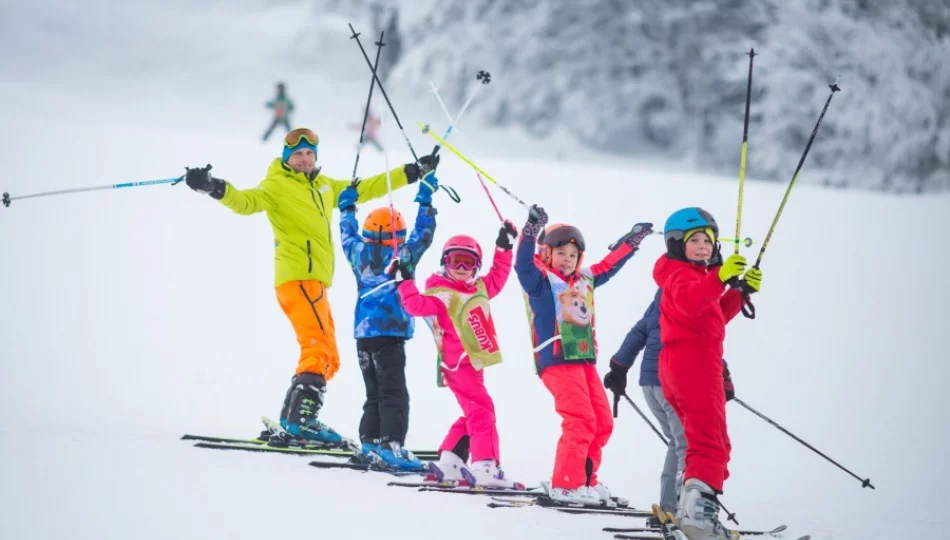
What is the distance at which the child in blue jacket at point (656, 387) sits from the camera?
5.53 metres

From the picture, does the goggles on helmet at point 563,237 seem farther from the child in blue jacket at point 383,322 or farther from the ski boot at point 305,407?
the ski boot at point 305,407

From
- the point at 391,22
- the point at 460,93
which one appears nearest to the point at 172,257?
the point at 460,93

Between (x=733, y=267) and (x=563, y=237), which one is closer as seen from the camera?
(x=733, y=267)

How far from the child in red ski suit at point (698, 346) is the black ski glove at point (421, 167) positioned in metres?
1.87

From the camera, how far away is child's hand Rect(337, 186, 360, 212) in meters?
6.48

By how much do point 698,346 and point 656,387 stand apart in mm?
545

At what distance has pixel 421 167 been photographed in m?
6.85

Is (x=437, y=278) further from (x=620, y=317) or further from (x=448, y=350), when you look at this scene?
(x=620, y=317)

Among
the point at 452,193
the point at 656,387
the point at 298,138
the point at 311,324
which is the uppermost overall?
the point at 298,138

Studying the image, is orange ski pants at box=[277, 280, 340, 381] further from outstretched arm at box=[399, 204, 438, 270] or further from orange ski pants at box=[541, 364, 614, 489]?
orange ski pants at box=[541, 364, 614, 489]

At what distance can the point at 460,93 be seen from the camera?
1083 inches

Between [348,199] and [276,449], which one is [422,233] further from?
[276,449]

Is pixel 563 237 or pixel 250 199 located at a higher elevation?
pixel 250 199

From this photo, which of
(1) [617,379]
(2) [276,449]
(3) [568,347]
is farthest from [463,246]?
(2) [276,449]
